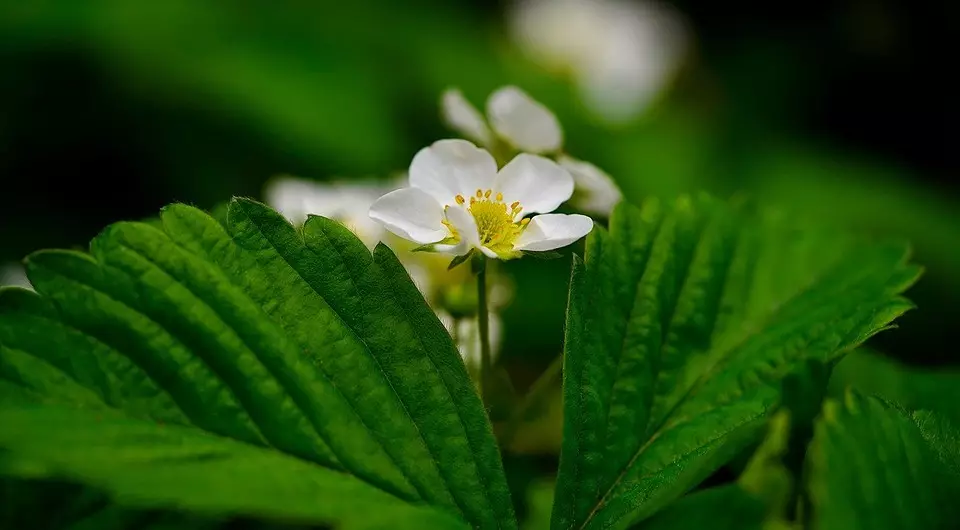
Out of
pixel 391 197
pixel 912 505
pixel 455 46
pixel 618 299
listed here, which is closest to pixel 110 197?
pixel 455 46

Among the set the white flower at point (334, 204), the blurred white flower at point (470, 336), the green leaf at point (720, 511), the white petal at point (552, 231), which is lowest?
the green leaf at point (720, 511)

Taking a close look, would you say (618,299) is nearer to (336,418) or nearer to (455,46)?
(336,418)

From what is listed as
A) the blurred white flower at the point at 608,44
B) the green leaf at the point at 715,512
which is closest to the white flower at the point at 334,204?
the green leaf at the point at 715,512

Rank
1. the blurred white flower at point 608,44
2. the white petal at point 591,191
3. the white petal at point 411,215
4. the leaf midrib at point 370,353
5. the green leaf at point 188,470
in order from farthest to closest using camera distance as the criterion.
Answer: the blurred white flower at point 608,44
the white petal at point 591,191
the white petal at point 411,215
the leaf midrib at point 370,353
the green leaf at point 188,470

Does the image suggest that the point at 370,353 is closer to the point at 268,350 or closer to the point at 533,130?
the point at 268,350

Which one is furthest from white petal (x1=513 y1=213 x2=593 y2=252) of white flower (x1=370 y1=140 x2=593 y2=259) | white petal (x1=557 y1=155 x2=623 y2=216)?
white petal (x1=557 y1=155 x2=623 y2=216)

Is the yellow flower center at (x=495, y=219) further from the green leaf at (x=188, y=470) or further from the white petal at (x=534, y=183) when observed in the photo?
the green leaf at (x=188, y=470)

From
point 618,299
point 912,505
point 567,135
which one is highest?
point 567,135
